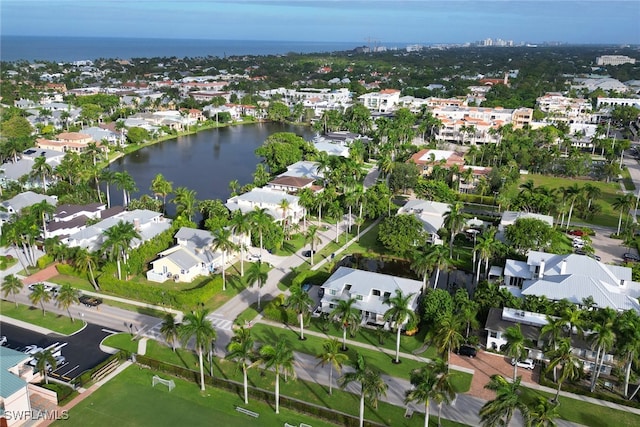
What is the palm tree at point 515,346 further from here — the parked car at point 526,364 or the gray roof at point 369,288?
the gray roof at point 369,288

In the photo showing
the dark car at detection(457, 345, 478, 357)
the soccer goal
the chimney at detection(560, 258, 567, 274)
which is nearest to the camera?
the soccer goal

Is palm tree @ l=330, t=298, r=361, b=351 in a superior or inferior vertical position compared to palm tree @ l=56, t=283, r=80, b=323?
superior

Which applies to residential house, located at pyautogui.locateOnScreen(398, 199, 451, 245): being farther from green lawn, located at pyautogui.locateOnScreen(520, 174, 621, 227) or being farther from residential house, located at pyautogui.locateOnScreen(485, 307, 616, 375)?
green lawn, located at pyautogui.locateOnScreen(520, 174, 621, 227)

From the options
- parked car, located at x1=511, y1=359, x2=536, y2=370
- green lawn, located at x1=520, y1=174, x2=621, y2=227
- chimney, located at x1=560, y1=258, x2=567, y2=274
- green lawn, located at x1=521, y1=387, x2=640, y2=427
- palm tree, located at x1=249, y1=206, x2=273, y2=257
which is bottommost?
green lawn, located at x1=521, y1=387, x2=640, y2=427

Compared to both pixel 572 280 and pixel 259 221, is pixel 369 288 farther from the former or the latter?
pixel 572 280

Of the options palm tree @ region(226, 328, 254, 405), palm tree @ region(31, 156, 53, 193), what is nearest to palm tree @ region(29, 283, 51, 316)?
palm tree @ region(226, 328, 254, 405)

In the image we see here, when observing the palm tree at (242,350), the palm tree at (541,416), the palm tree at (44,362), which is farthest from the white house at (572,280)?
the palm tree at (44,362)

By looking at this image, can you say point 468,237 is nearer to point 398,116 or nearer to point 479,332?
point 479,332

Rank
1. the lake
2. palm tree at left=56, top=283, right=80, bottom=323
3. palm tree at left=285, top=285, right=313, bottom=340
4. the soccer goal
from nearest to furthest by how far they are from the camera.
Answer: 1. the soccer goal
2. palm tree at left=285, top=285, right=313, bottom=340
3. palm tree at left=56, top=283, right=80, bottom=323
4. the lake
